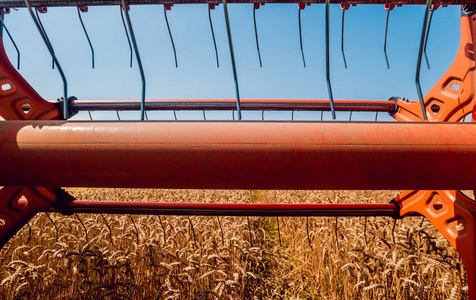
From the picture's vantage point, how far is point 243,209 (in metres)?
1.63

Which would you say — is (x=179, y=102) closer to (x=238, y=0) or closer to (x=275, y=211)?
(x=238, y=0)

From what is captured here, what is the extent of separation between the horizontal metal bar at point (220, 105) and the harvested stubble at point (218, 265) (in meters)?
0.99

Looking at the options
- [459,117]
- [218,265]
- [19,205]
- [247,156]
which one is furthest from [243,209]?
[19,205]

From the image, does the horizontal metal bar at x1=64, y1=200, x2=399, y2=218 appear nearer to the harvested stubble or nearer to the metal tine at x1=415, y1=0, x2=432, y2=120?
the harvested stubble

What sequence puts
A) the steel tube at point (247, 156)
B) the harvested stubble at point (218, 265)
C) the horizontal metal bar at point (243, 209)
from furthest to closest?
the harvested stubble at point (218, 265), the horizontal metal bar at point (243, 209), the steel tube at point (247, 156)

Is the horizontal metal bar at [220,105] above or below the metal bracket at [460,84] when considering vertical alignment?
below

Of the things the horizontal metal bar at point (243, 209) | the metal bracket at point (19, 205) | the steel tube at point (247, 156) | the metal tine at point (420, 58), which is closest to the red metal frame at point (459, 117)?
the metal tine at point (420, 58)

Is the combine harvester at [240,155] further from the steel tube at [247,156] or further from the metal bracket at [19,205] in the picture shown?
the metal bracket at [19,205]

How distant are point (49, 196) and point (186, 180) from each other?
1.39 metres

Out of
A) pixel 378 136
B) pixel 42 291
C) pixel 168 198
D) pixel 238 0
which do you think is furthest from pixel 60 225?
pixel 378 136

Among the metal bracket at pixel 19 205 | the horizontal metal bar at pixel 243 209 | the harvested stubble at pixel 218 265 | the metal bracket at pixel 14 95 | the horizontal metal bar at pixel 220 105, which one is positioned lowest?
the harvested stubble at pixel 218 265

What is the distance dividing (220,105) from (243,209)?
91 centimetres

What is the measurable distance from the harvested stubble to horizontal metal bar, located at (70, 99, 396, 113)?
99 cm

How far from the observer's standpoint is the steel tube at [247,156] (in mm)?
821
